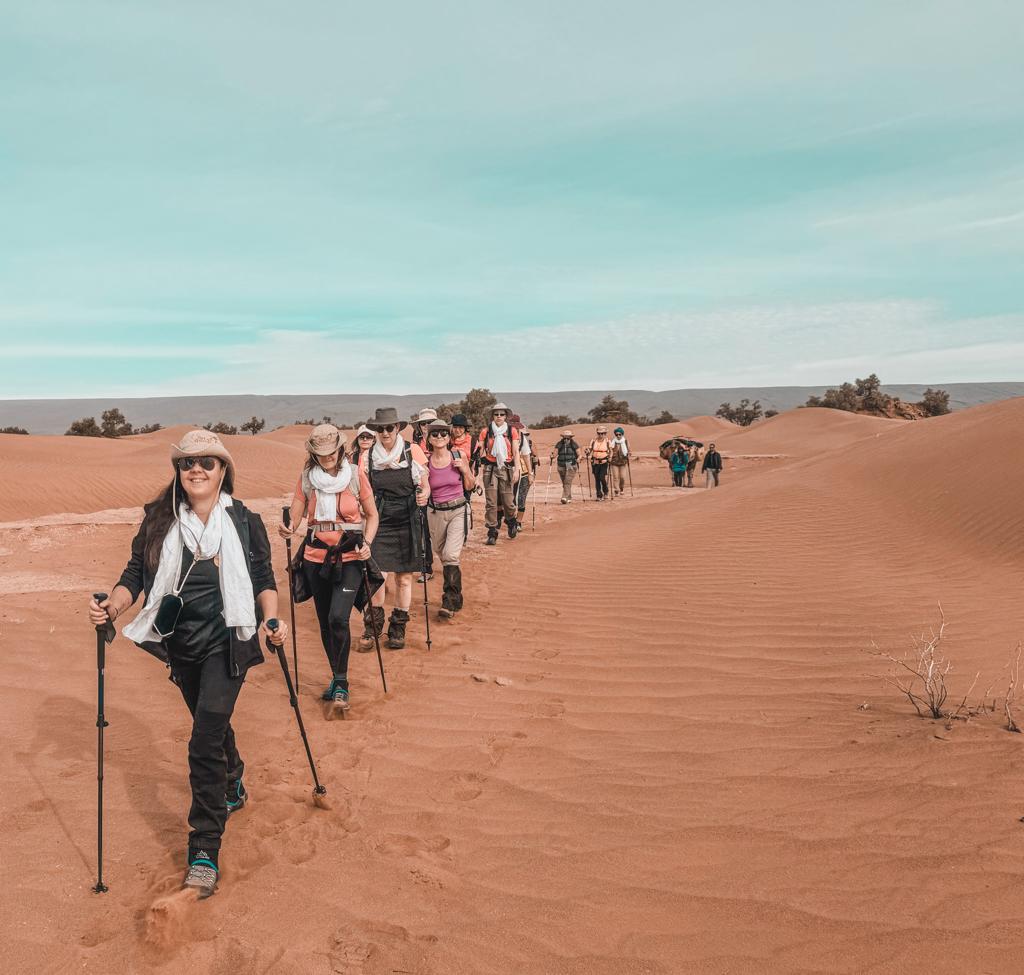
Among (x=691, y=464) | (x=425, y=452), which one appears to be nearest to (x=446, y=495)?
(x=425, y=452)

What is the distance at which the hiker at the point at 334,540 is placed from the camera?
5.30 metres

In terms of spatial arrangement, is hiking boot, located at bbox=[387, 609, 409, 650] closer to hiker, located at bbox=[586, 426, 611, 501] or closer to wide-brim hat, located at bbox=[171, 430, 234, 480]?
wide-brim hat, located at bbox=[171, 430, 234, 480]

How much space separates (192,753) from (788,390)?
17543cm

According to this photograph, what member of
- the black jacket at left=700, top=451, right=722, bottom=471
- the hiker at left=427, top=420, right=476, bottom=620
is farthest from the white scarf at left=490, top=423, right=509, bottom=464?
the black jacket at left=700, top=451, right=722, bottom=471

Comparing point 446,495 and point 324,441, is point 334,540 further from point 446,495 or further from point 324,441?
point 446,495

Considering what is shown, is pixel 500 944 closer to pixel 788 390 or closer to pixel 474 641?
pixel 474 641

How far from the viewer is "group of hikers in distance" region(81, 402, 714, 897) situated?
336 centimetres

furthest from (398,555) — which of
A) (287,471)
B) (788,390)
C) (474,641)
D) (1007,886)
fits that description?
(788,390)

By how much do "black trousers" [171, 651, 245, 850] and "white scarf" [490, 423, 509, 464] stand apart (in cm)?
821

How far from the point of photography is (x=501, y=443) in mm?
11516

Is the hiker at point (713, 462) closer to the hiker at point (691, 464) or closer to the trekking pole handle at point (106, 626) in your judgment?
the hiker at point (691, 464)

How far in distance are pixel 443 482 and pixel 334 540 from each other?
2.13m

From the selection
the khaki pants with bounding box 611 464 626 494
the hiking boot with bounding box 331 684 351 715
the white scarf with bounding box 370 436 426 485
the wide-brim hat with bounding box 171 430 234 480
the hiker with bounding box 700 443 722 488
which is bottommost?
the hiking boot with bounding box 331 684 351 715

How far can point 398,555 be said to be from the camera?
6.64 m
